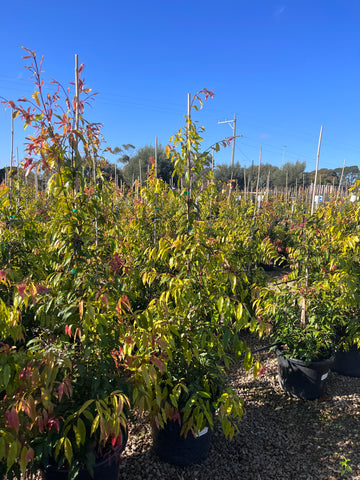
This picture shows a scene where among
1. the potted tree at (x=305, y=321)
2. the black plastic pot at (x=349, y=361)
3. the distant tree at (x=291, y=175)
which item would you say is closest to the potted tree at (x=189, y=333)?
the potted tree at (x=305, y=321)

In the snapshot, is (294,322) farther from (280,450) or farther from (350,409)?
(280,450)

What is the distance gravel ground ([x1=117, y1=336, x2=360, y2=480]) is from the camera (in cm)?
245

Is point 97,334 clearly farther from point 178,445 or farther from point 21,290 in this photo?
point 178,445

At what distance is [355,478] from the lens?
2441 millimetres

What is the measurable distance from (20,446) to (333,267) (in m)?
2.98

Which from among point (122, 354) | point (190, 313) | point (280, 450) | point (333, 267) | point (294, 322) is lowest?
point (280, 450)

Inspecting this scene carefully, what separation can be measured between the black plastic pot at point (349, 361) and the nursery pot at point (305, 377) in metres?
0.64

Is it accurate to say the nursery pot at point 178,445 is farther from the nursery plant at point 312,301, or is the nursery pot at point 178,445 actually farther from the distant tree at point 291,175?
the distant tree at point 291,175

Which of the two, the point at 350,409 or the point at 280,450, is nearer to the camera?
the point at 280,450

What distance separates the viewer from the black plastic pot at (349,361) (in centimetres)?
382

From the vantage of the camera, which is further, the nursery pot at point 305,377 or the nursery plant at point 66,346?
the nursery pot at point 305,377

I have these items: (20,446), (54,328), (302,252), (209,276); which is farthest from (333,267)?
(20,446)

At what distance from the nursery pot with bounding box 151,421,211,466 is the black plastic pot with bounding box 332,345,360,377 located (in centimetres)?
219

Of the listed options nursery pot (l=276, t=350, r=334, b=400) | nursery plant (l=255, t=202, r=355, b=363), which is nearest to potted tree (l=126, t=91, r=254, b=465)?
nursery plant (l=255, t=202, r=355, b=363)
